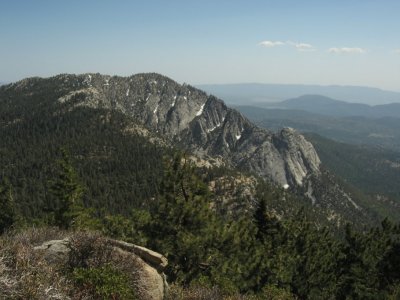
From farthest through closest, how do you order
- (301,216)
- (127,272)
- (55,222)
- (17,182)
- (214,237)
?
(17,182) → (301,216) → (55,222) → (214,237) → (127,272)

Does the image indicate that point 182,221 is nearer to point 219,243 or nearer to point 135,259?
point 219,243

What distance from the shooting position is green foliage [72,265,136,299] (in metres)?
12.5

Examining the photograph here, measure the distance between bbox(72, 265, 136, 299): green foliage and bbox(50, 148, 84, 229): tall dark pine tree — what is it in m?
31.6

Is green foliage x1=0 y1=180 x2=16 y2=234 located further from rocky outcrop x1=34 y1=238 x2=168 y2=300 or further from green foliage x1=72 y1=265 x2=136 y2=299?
green foliage x1=72 y1=265 x2=136 y2=299

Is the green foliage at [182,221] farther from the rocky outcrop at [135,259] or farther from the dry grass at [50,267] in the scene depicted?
the dry grass at [50,267]

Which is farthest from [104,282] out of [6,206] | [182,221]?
[6,206]

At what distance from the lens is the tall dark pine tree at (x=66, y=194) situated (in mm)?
43566

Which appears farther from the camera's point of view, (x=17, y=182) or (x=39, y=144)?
(x=39, y=144)

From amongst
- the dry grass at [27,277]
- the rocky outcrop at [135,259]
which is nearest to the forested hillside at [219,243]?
the dry grass at [27,277]

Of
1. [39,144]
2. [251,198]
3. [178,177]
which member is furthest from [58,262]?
[39,144]

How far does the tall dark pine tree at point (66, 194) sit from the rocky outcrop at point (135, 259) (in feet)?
95.2

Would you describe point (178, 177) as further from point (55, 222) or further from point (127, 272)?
point (55, 222)

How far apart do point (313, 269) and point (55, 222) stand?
1104 inches

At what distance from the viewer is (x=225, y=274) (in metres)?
25.6
